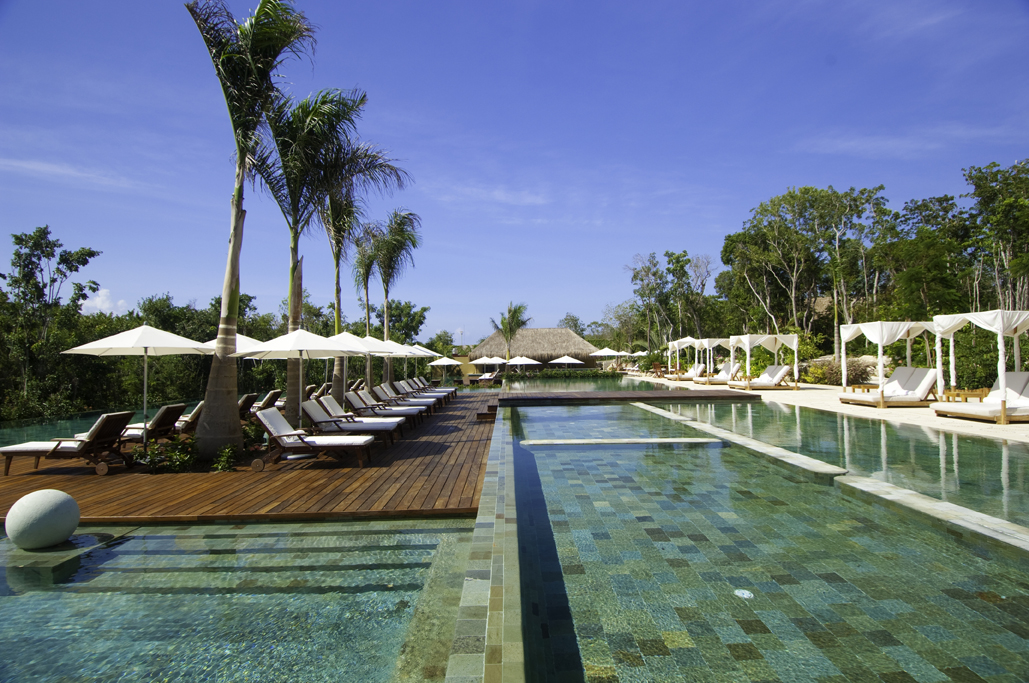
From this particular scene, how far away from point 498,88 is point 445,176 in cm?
296

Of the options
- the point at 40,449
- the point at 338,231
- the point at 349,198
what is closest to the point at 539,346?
the point at 338,231

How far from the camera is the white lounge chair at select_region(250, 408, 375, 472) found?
6.27 m

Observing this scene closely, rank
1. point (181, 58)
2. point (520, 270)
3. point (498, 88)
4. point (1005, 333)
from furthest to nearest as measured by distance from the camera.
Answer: point (520, 270), point (498, 88), point (1005, 333), point (181, 58)

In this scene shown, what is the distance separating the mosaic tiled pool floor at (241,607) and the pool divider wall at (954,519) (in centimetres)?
353

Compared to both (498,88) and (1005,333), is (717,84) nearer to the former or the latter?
(498,88)

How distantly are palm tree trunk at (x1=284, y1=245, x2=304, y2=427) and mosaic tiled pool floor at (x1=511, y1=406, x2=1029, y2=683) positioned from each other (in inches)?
184

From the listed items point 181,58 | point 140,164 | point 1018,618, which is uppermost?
point 181,58

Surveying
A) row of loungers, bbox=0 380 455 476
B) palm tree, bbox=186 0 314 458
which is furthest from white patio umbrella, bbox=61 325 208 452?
palm tree, bbox=186 0 314 458

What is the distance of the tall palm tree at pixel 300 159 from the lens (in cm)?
795

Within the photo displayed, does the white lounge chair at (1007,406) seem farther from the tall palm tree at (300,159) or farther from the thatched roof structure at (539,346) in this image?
the thatched roof structure at (539,346)

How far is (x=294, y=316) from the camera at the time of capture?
332 inches

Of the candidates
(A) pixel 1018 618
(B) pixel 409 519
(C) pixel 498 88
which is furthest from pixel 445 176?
(A) pixel 1018 618

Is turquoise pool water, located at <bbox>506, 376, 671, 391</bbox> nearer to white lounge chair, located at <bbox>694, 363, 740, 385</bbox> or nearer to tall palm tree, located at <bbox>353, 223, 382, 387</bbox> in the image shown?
white lounge chair, located at <bbox>694, 363, 740, 385</bbox>

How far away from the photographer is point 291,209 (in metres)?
8.37
